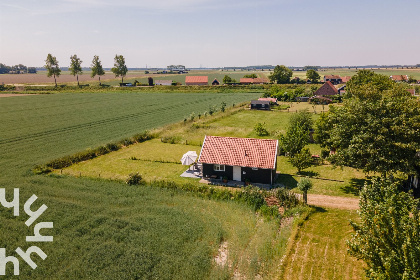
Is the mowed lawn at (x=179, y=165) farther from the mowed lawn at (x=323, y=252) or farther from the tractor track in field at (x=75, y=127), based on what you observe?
the tractor track in field at (x=75, y=127)

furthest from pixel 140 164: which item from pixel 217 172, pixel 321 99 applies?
pixel 321 99

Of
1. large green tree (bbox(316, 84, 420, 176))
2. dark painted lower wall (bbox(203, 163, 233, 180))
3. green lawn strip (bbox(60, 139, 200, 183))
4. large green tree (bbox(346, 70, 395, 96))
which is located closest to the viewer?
large green tree (bbox(316, 84, 420, 176))

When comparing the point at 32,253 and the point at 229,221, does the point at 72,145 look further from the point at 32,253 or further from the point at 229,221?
the point at 229,221

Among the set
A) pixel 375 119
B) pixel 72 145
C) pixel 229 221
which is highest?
pixel 375 119

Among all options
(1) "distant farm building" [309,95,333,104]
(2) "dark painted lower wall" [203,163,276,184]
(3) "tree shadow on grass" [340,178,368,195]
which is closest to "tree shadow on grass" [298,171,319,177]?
(3) "tree shadow on grass" [340,178,368,195]

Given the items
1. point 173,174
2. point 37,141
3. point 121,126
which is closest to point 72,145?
point 37,141

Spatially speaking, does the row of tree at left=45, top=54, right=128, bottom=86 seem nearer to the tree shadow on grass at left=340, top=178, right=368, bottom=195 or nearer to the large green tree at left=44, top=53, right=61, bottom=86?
the large green tree at left=44, top=53, right=61, bottom=86

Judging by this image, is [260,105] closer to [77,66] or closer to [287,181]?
[287,181]
